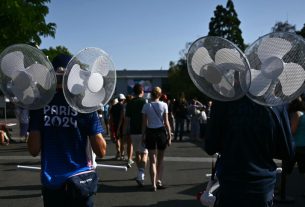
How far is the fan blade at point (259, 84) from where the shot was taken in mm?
2936

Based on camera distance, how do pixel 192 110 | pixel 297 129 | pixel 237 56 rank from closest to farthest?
pixel 237 56, pixel 297 129, pixel 192 110

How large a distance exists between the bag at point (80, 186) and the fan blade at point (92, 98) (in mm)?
506

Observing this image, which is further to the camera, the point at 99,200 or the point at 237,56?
the point at 99,200

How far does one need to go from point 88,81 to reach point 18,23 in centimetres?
1436

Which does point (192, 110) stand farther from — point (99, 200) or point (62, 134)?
point (62, 134)

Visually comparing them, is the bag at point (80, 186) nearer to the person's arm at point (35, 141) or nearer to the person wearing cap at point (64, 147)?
the person wearing cap at point (64, 147)

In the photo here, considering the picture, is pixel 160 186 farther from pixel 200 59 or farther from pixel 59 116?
pixel 200 59

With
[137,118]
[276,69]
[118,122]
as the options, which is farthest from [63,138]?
[118,122]

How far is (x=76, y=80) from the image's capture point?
312 centimetres

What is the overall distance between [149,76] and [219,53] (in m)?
117

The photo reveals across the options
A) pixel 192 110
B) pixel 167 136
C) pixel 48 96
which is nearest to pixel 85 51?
pixel 48 96

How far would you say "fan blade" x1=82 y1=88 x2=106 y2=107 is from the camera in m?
3.15

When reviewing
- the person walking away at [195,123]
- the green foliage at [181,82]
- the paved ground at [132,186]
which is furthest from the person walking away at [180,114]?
the green foliage at [181,82]

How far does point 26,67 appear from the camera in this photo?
3238 mm
